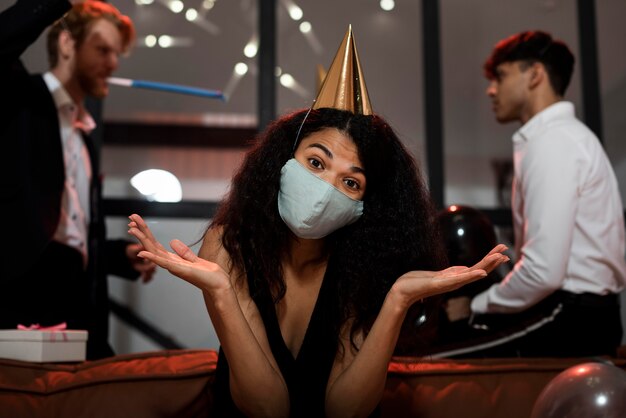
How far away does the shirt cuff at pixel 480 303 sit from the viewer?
2488 millimetres

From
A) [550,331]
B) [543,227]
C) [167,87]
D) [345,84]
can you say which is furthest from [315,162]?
[167,87]

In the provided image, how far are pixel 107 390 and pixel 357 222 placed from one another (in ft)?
2.50

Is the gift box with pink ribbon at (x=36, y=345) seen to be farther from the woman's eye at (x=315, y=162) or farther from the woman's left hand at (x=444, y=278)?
the woman's left hand at (x=444, y=278)

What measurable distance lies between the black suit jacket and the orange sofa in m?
0.68

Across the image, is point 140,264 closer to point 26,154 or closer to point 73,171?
point 73,171

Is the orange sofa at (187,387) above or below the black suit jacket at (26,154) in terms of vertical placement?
below

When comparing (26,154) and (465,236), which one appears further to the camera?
Answer: (26,154)

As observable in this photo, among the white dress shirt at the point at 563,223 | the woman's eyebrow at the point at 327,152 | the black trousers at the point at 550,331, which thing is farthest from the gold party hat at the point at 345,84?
the black trousers at the point at 550,331

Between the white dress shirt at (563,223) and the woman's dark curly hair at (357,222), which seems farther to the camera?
the white dress shirt at (563,223)

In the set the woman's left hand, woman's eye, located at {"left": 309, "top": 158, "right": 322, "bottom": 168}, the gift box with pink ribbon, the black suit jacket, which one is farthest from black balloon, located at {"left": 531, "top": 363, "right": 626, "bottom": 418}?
the black suit jacket

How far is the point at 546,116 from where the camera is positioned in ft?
8.63

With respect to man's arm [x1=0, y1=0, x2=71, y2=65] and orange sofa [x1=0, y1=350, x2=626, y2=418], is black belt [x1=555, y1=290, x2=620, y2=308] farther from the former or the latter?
man's arm [x1=0, y1=0, x2=71, y2=65]

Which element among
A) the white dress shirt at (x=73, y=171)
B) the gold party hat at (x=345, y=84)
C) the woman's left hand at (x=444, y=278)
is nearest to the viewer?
the woman's left hand at (x=444, y=278)

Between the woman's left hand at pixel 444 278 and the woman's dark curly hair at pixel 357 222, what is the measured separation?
223 mm
